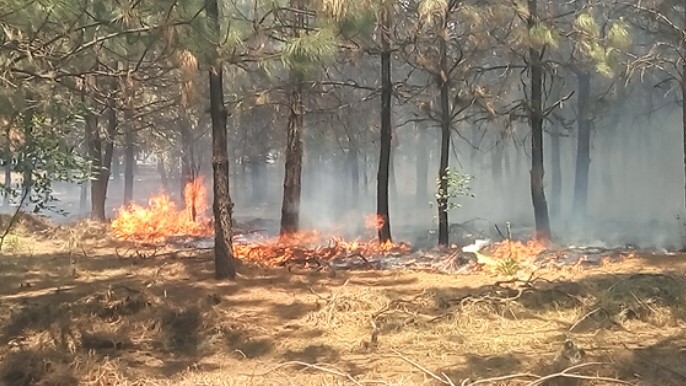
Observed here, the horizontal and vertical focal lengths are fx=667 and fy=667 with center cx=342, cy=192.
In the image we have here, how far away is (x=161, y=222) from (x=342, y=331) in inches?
483

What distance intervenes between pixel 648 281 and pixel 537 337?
100 inches

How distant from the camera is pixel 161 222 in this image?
18172 mm

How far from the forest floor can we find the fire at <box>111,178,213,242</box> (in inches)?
260

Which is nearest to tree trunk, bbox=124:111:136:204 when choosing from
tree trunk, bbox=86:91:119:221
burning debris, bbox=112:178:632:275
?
tree trunk, bbox=86:91:119:221

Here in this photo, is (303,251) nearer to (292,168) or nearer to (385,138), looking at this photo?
(292,168)

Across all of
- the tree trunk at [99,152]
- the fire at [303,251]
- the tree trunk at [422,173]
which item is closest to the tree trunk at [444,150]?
the fire at [303,251]

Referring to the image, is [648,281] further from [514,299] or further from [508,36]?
[508,36]

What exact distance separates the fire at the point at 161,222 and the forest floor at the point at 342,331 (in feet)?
21.7

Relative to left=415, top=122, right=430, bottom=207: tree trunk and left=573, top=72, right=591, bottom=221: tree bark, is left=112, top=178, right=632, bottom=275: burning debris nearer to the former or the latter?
left=573, top=72, right=591, bottom=221: tree bark

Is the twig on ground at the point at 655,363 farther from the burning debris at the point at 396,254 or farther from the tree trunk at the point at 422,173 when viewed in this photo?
the tree trunk at the point at 422,173

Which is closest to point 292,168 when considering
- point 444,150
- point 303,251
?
point 303,251

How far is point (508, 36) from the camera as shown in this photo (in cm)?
1488

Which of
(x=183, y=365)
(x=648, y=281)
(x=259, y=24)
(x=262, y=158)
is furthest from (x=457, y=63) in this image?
(x=262, y=158)

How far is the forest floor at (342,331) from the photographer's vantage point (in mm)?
5355
